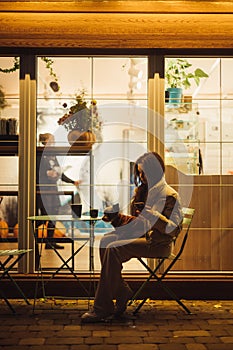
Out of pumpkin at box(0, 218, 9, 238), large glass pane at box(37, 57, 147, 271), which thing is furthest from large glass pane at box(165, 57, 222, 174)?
pumpkin at box(0, 218, 9, 238)

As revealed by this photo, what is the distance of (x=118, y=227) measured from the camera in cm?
520

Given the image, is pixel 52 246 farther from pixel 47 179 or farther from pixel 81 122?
pixel 81 122

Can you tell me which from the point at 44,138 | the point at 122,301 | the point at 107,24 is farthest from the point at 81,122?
the point at 122,301

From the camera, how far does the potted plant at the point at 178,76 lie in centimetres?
623

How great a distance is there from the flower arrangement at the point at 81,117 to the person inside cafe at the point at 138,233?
135cm

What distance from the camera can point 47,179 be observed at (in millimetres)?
6250

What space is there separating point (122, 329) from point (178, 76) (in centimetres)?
272

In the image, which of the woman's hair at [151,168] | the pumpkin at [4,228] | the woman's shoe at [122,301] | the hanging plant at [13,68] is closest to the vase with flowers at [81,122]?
the hanging plant at [13,68]

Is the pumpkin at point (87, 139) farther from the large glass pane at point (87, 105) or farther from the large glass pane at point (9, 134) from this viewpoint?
the large glass pane at point (9, 134)

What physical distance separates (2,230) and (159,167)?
200cm

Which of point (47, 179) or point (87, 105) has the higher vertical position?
point (87, 105)

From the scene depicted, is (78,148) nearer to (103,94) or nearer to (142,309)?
(103,94)

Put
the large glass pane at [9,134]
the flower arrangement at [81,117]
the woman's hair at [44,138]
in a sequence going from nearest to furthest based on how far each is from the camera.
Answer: the large glass pane at [9,134] → the woman's hair at [44,138] → the flower arrangement at [81,117]

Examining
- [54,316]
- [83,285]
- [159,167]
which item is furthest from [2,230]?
[159,167]
